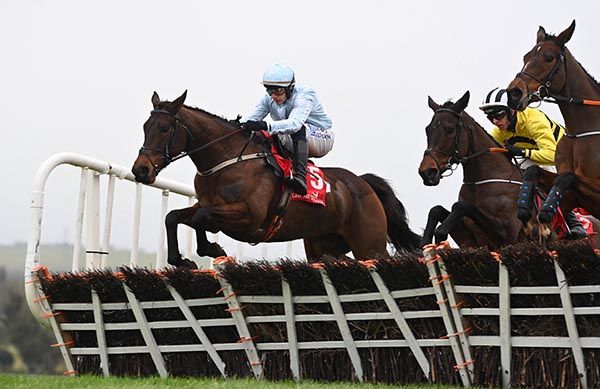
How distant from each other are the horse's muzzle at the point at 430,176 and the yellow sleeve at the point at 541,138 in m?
0.92

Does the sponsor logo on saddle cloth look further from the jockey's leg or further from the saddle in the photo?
the jockey's leg

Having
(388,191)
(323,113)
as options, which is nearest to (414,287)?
(323,113)

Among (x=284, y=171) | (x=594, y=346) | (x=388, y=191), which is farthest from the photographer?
(x=388, y=191)

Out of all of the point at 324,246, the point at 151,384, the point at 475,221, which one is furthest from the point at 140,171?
the point at 475,221

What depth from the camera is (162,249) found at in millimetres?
10094

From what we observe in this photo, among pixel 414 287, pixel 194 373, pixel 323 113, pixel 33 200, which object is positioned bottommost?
pixel 194 373

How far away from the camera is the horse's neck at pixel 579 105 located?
7.75 m

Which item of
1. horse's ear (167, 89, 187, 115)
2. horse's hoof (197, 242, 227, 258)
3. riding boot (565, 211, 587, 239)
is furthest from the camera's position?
horse's ear (167, 89, 187, 115)

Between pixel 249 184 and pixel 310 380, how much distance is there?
212cm

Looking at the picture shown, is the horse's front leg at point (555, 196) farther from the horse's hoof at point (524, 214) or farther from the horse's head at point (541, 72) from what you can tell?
the horse's head at point (541, 72)

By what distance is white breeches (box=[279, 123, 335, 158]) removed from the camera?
9570 millimetres

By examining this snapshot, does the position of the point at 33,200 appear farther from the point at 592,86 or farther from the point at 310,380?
the point at 592,86

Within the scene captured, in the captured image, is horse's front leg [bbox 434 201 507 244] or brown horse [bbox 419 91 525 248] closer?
horse's front leg [bbox 434 201 507 244]

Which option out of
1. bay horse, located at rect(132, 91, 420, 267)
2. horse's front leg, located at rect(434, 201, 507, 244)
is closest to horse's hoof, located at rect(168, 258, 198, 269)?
bay horse, located at rect(132, 91, 420, 267)
